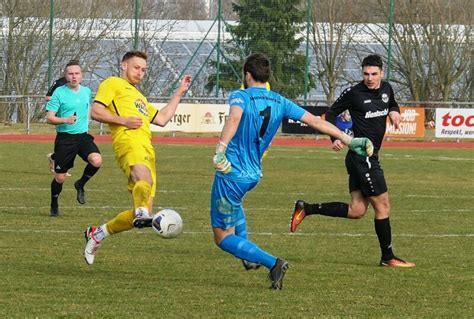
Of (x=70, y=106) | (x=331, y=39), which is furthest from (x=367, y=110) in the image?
(x=331, y=39)

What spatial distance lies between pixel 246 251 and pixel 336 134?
1.16m

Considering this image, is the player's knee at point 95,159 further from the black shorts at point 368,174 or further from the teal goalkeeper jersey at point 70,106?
the black shorts at point 368,174

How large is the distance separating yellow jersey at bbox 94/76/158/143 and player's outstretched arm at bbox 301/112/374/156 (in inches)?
72.6

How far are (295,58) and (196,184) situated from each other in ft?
70.0

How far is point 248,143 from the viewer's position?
29.0 ft

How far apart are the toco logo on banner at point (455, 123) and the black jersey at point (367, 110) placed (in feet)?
90.2

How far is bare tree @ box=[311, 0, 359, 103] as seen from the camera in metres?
43.8

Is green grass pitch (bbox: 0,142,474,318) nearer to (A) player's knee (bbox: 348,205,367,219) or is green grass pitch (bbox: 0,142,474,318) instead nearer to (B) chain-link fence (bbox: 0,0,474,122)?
(A) player's knee (bbox: 348,205,367,219)

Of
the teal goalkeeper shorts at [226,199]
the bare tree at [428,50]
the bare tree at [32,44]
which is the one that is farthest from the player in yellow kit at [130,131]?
the bare tree at [428,50]

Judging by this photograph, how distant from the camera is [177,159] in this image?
89.5 feet

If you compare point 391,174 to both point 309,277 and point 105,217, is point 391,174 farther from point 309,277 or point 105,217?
point 309,277

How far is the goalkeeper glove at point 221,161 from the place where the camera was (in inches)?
333

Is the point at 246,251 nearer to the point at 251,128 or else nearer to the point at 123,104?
the point at 251,128

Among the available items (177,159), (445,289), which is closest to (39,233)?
(445,289)
